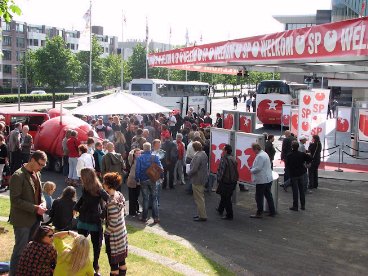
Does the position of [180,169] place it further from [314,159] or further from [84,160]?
[314,159]

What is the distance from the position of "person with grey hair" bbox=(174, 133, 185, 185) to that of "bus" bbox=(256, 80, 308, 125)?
19643 mm

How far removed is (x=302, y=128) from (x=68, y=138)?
29.2 ft

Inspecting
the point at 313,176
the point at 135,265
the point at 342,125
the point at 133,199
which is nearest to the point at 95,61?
the point at 342,125

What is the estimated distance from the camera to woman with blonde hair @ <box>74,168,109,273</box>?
6.90 m

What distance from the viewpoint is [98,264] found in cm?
768

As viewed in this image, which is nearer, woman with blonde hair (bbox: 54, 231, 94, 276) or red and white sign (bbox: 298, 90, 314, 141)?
woman with blonde hair (bbox: 54, 231, 94, 276)


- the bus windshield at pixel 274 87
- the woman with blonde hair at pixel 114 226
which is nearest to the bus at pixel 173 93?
the bus windshield at pixel 274 87

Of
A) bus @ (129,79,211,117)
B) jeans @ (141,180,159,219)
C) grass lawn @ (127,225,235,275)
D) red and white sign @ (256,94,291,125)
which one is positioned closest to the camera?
grass lawn @ (127,225,235,275)

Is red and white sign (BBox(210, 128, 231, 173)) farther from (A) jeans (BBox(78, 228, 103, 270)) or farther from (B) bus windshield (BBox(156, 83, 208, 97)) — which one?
(B) bus windshield (BBox(156, 83, 208, 97))

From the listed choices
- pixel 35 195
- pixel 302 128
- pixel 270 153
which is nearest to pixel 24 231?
pixel 35 195

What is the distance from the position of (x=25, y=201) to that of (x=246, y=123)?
10524 millimetres

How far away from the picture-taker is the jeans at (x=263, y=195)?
1116 centimetres

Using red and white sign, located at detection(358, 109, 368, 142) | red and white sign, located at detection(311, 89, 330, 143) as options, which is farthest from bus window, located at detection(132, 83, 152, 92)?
red and white sign, located at detection(311, 89, 330, 143)

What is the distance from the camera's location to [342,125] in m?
25.8
